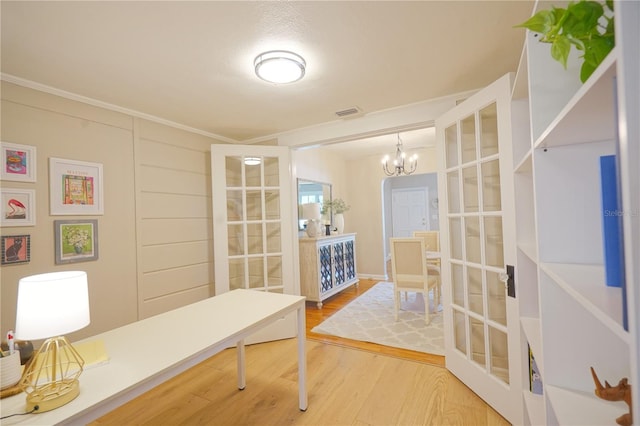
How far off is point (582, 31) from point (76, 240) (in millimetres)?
2874

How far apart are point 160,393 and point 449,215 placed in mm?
2583

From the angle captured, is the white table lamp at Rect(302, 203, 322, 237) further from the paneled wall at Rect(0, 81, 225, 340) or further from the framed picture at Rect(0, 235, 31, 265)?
the framed picture at Rect(0, 235, 31, 265)

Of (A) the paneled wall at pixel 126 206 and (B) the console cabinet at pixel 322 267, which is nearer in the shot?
(A) the paneled wall at pixel 126 206

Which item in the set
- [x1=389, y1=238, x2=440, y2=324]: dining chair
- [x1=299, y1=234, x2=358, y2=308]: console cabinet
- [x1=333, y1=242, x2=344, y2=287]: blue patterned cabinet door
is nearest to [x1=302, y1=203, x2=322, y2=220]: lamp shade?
[x1=299, y1=234, x2=358, y2=308]: console cabinet

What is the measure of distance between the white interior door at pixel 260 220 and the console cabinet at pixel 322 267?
0.95 metres

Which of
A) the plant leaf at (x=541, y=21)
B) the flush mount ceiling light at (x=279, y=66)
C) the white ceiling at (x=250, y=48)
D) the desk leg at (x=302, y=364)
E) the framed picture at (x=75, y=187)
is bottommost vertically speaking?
the desk leg at (x=302, y=364)

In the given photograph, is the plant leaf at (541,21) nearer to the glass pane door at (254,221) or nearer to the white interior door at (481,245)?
the white interior door at (481,245)

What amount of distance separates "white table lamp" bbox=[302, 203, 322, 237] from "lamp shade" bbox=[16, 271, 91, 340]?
323 cm

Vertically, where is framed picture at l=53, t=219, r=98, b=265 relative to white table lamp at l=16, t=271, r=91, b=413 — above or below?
above

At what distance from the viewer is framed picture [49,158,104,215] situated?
6.62 ft

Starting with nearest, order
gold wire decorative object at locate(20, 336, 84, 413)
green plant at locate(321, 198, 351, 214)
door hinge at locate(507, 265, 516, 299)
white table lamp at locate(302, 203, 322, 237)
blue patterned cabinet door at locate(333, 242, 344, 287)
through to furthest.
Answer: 1. gold wire decorative object at locate(20, 336, 84, 413)
2. door hinge at locate(507, 265, 516, 299)
3. white table lamp at locate(302, 203, 322, 237)
4. blue patterned cabinet door at locate(333, 242, 344, 287)
5. green plant at locate(321, 198, 351, 214)

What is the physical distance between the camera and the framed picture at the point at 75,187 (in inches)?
79.4

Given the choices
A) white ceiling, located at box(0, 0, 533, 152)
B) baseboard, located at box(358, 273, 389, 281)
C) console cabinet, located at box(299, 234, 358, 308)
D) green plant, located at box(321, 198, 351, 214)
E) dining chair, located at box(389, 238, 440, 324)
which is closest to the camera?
white ceiling, located at box(0, 0, 533, 152)

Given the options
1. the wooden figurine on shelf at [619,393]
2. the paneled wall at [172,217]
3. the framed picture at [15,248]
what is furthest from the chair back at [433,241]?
the framed picture at [15,248]
